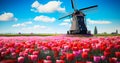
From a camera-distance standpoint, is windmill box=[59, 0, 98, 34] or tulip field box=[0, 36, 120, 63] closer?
tulip field box=[0, 36, 120, 63]

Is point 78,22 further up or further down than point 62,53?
further up

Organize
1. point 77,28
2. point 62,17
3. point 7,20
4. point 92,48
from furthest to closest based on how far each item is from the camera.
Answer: point 7,20 → point 62,17 → point 77,28 → point 92,48

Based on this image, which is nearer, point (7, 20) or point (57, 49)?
point (57, 49)

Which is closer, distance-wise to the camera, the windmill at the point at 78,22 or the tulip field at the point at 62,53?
the tulip field at the point at 62,53

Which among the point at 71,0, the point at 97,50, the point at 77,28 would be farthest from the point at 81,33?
the point at 97,50

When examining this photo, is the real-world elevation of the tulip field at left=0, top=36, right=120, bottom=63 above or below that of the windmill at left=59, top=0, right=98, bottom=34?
below

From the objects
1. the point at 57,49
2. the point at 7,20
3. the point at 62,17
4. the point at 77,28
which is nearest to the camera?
the point at 57,49

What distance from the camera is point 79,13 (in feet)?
66.7

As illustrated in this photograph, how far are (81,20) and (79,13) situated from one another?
2.37 ft

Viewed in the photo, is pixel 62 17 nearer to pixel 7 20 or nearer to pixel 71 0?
pixel 71 0

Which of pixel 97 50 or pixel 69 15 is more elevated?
pixel 69 15

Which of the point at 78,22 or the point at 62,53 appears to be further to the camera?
the point at 78,22

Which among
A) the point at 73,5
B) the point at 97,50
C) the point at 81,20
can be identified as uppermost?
the point at 73,5

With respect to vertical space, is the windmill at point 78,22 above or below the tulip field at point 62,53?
above
